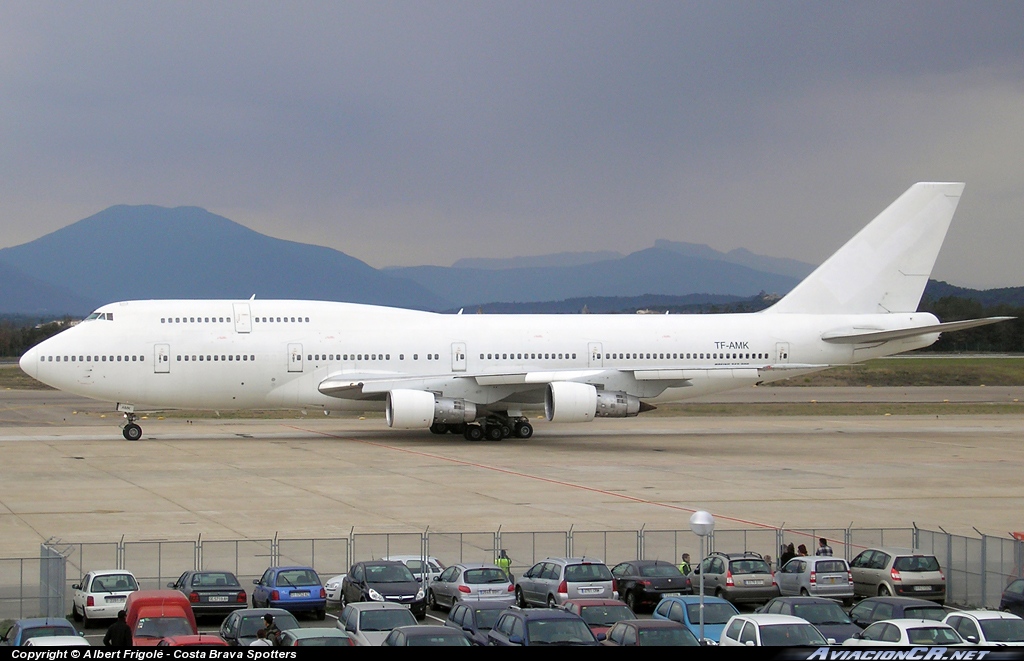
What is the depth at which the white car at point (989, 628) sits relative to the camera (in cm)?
1543

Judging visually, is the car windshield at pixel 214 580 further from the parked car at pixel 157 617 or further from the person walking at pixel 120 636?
the person walking at pixel 120 636

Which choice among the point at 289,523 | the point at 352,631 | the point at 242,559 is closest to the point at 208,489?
the point at 289,523

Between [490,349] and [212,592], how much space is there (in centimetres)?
2947

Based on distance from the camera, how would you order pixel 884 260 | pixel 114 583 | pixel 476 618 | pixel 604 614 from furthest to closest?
pixel 884 260 < pixel 114 583 < pixel 604 614 < pixel 476 618

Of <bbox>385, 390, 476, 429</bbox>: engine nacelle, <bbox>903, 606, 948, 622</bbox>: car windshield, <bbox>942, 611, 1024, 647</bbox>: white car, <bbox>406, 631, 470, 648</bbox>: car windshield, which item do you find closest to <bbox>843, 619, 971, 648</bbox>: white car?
<bbox>942, 611, 1024, 647</bbox>: white car

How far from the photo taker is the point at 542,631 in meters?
15.3

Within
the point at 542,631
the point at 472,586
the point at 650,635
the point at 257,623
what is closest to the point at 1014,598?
the point at 650,635

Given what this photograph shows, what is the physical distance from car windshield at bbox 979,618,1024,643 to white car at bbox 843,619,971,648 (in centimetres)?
45

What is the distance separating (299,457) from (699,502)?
15.3 meters

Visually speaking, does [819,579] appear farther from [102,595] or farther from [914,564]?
[102,595]

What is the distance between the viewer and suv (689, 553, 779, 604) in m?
20.3

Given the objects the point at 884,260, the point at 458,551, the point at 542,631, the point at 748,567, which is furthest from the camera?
the point at 884,260

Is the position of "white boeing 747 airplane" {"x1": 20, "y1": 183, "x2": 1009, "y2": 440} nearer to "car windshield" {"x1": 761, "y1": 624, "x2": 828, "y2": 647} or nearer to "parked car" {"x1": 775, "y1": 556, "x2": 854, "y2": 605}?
"parked car" {"x1": 775, "y1": 556, "x2": 854, "y2": 605}

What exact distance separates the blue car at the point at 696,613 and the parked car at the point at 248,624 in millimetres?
5524
